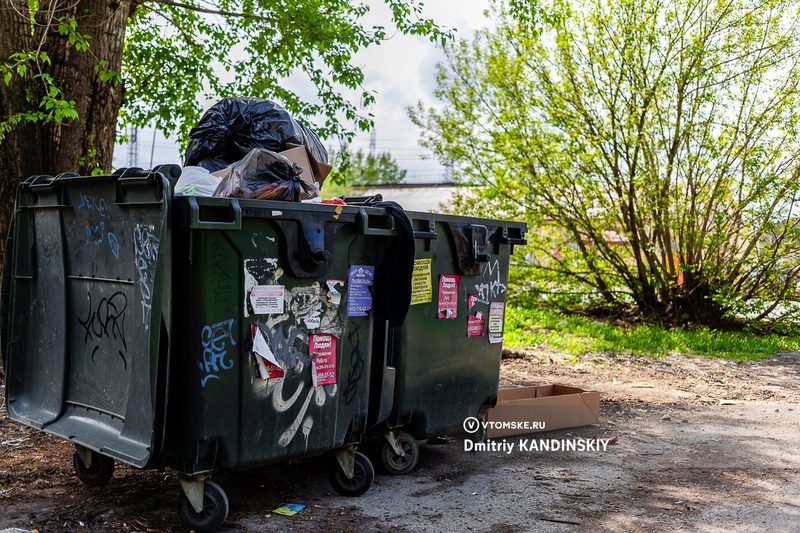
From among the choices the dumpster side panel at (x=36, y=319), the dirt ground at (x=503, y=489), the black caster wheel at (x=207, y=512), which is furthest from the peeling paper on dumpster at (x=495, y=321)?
the dumpster side panel at (x=36, y=319)

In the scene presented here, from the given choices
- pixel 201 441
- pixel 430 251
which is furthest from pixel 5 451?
pixel 430 251

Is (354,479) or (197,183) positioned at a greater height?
(197,183)

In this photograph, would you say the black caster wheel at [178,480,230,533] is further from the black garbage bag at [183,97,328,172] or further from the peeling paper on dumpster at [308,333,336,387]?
the black garbage bag at [183,97,328,172]

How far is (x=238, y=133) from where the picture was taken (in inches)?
174

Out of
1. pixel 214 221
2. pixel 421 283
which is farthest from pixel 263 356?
pixel 421 283

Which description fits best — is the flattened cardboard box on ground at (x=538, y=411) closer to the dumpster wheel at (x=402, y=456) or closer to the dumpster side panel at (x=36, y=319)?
the dumpster wheel at (x=402, y=456)

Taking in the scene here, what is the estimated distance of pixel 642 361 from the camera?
8.29 m

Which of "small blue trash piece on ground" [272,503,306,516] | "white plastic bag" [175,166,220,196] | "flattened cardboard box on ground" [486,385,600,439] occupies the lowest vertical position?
"small blue trash piece on ground" [272,503,306,516]

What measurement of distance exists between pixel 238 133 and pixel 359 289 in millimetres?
1245

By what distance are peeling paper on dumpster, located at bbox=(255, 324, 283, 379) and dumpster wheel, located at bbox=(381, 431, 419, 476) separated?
1.02 metres
